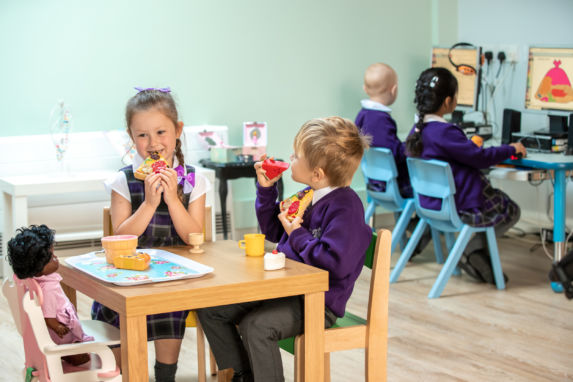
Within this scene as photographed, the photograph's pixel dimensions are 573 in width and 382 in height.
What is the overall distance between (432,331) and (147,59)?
252 centimetres

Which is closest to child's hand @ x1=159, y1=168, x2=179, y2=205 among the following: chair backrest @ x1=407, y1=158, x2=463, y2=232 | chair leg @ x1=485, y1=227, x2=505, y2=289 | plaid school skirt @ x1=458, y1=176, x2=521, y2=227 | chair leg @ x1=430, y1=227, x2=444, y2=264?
chair backrest @ x1=407, y1=158, x2=463, y2=232

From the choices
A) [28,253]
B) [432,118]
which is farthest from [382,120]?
[28,253]

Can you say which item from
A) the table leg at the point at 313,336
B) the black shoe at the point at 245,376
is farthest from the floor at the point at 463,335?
the table leg at the point at 313,336

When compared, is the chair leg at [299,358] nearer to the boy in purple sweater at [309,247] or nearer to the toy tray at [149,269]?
the boy in purple sweater at [309,247]

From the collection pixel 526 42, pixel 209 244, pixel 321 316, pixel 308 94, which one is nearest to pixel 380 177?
pixel 308 94

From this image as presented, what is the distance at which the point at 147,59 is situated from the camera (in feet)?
15.8

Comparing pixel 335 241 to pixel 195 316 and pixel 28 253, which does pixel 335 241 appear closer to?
pixel 195 316

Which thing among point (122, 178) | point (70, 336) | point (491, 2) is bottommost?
point (70, 336)

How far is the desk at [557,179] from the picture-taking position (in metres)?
3.88

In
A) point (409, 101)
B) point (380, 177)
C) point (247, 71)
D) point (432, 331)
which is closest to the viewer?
point (432, 331)

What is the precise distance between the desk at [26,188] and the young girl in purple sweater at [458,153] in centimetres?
167

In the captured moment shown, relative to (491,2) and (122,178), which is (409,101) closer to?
(491,2)

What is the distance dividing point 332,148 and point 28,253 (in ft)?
2.84

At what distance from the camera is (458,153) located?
384 centimetres
